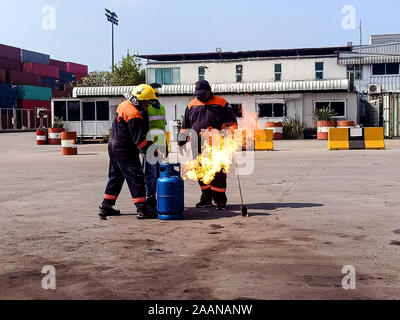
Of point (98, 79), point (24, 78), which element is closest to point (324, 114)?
point (98, 79)

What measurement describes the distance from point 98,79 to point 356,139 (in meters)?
46.0

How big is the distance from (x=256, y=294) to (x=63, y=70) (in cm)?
10030

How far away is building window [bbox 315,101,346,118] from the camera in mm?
34781

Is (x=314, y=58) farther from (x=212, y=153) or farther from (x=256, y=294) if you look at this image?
(x=256, y=294)

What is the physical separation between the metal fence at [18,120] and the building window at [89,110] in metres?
34.2

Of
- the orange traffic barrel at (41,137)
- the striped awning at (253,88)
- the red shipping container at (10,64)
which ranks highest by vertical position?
the red shipping container at (10,64)

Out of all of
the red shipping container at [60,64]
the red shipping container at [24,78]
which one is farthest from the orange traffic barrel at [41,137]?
the red shipping container at [60,64]

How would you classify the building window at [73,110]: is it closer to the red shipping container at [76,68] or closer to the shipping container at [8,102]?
the shipping container at [8,102]

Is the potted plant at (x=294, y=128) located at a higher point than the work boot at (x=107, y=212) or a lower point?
higher

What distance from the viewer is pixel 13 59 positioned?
83.1 metres

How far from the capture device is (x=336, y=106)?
3500 cm

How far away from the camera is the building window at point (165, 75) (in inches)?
1805
